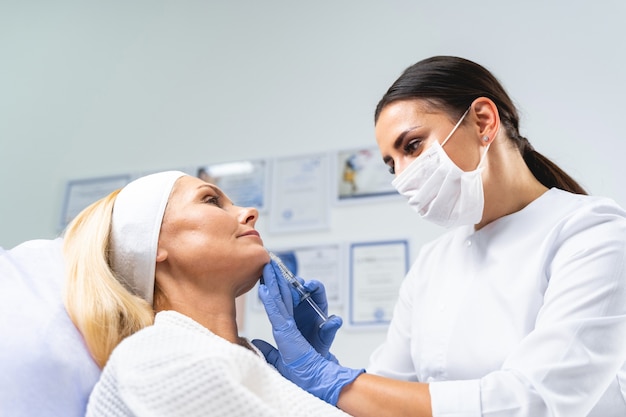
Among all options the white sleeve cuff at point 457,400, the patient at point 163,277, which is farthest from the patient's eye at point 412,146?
the white sleeve cuff at point 457,400

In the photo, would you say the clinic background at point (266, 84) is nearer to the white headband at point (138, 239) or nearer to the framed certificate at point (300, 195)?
the framed certificate at point (300, 195)

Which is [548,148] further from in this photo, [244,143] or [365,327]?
[244,143]

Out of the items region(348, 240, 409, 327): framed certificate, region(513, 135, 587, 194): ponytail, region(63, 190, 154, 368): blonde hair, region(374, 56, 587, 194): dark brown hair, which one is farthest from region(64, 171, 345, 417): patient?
region(348, 240, 409, 327): framed certificate

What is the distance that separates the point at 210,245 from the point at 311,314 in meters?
0.32

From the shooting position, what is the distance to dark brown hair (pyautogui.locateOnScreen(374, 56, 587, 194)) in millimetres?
1402

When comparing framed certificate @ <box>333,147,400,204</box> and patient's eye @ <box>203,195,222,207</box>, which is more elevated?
patient's eye @ <box>203,195,222,207</box>

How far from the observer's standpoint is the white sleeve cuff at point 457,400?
1.10 metres

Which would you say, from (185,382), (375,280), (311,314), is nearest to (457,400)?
(311,314)

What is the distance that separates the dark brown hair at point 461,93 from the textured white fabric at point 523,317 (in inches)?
4.7

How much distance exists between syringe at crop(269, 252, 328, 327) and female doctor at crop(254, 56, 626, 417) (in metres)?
0.05

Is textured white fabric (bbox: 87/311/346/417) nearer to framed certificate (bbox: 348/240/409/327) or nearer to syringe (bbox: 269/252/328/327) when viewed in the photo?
syringe (bbox: 269/252/328/327)

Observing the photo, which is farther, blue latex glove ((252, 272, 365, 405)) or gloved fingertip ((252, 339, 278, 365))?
gloved fingertip ((252, 339, 278, 365))

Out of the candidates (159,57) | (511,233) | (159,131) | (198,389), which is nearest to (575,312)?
(511,233)

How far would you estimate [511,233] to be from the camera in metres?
1.42
